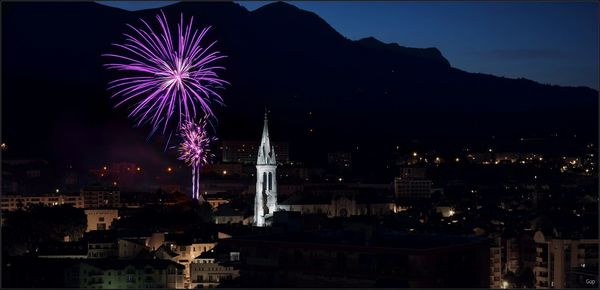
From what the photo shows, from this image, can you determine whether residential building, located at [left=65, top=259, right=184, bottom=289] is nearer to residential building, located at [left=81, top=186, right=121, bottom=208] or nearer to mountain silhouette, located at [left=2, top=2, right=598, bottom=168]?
residential building, located at [left=81, top=186, right=121, bottom=208]

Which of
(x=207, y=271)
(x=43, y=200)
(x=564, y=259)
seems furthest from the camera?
(x=43, y=200)

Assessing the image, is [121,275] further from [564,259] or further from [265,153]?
[265,153]

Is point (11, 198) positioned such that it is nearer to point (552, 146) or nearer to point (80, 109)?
point (80, 109)

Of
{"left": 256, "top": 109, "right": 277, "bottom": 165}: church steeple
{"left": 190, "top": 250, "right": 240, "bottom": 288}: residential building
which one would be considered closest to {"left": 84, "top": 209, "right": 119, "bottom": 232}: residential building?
{"left": 256, "top": 109, "right": 277, "bottom": 165}: church steeple

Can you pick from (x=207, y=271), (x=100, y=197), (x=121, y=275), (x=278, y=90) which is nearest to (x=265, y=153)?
(x=207, y=271)

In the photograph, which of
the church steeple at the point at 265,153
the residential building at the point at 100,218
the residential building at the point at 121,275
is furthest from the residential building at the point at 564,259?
the residential building at the point at 100,218

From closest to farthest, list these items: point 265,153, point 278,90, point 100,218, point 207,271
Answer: point 207,271
point 265,153
point 100,218
point 278,90

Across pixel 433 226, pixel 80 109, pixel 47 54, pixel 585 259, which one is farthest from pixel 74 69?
pixel 585 259
